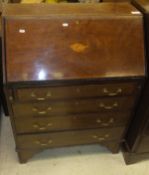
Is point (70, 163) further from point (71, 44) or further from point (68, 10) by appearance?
point (68, 10)

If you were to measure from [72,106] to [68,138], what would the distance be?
0.33m

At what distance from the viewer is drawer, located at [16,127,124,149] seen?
1.52 m

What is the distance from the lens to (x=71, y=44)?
3.98 feet

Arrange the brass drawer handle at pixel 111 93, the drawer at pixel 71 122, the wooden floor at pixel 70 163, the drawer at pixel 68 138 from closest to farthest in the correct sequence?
the brass drawer handle at pixel 111 93
the drawer at pixel 71 122
the drawer at pixel 68 138
the wooden floor at pixel 70 163

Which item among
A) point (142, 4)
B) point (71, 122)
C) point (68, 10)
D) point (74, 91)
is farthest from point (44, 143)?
point (142, 4)

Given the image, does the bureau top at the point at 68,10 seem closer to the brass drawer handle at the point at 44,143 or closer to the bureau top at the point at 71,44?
the bureau top at the point at 71,44

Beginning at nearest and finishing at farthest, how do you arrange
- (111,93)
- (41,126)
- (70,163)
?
(111,93) → (41,126) → (70,163)

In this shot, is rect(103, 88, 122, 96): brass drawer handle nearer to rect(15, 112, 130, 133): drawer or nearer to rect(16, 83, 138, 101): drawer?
rect(16, 83, 138, 101): drawer

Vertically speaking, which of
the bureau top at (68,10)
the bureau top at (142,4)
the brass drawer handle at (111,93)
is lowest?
the brass drawer handle at (111,93)

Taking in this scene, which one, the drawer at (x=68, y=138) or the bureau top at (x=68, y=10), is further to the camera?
the drawer at (x=68, y=138)

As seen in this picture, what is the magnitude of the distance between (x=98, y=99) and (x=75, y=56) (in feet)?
0.97

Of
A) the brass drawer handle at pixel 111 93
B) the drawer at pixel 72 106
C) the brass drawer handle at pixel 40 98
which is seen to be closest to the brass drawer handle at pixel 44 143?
the drawer at pixel 72 106

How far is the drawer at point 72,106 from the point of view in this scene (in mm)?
1294

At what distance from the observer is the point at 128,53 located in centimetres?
125
